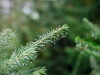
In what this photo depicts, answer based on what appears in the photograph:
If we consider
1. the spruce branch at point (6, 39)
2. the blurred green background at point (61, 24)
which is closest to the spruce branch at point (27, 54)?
the spruce branch at point (6, 39)

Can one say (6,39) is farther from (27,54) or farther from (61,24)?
(61,24)

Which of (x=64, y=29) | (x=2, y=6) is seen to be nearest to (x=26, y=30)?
(x=64, y=29)

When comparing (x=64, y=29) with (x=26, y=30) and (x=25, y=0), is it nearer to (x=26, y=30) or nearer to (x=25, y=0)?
(x=26, y=30)

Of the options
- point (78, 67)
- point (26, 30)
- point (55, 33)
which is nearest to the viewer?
point (55, 33)

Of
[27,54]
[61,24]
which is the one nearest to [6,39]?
[27,54]

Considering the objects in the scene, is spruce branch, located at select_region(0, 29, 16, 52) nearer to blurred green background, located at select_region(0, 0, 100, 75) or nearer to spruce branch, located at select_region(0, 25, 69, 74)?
spruce branch, located at select_region(0, 25, 69, 74)
